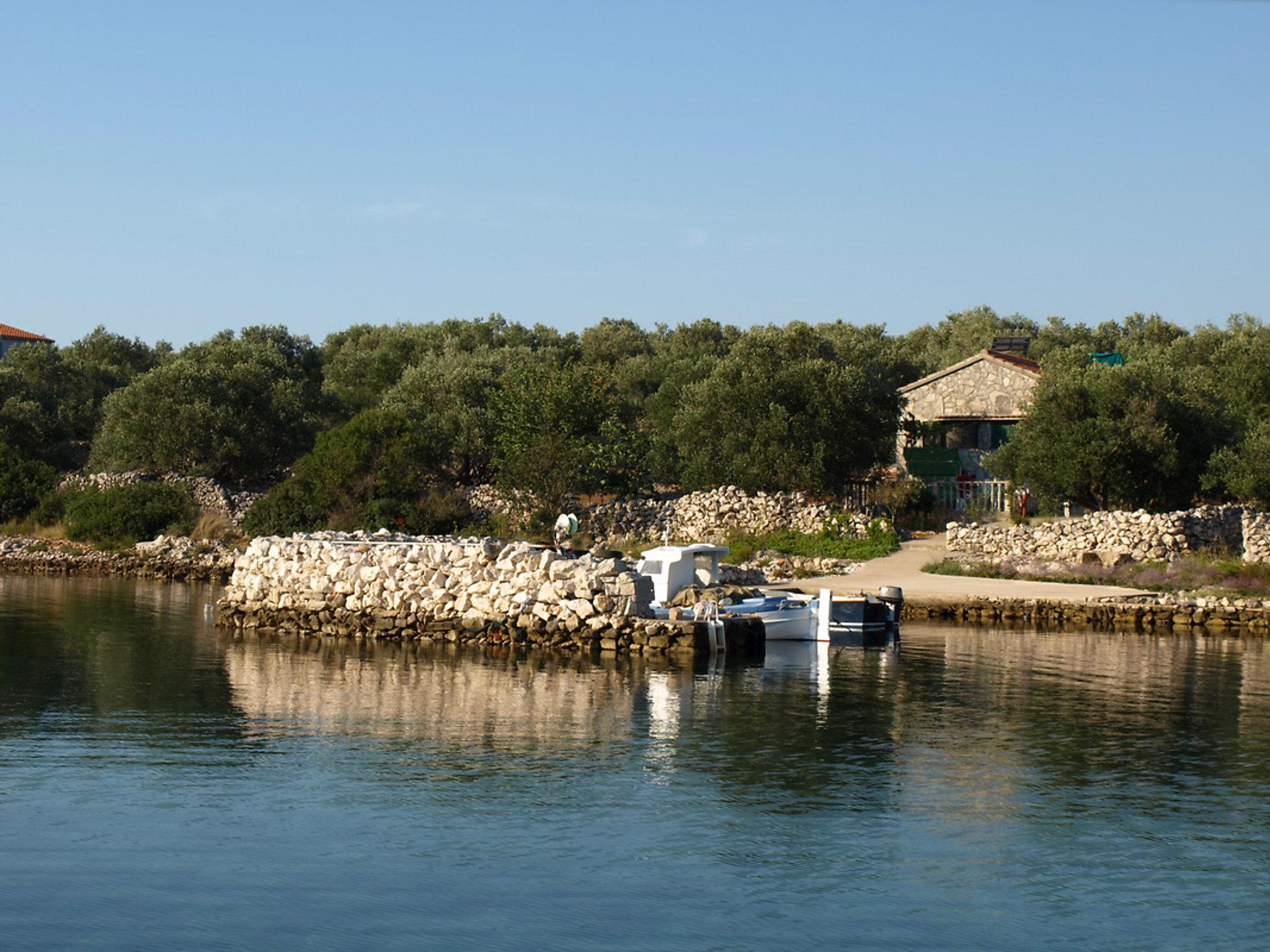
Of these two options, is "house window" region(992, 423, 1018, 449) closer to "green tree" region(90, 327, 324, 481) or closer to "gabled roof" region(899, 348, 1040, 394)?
"gabled roof" region(899, 348, 1040, 394)

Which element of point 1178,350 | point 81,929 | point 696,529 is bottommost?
point 81,929

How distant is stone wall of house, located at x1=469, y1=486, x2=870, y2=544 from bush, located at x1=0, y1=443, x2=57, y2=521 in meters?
23.3

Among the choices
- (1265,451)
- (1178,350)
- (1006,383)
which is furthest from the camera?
(1178,350)

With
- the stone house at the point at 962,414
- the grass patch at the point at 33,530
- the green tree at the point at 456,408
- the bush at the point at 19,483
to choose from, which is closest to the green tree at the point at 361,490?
the green tree at the point at 456,408

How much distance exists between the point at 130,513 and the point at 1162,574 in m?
41.5

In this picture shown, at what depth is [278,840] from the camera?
16.5 meters

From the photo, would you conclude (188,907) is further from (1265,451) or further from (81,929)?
(1265,451)

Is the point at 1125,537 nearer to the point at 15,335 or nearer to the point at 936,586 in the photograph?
the point at 936,586

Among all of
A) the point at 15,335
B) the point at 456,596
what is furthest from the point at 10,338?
the point at 456,596

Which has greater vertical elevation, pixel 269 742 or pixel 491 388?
pixel 491 388

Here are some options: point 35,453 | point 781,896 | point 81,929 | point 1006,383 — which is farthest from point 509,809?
point 35,453

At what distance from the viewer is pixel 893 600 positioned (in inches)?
1548

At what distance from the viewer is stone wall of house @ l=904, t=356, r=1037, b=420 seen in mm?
60406

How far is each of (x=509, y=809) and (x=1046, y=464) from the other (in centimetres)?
3605
